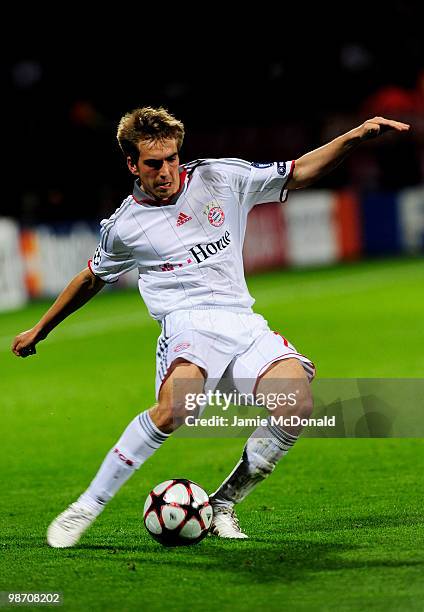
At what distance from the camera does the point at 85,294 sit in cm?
600

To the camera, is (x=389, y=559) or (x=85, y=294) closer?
(x=389, y=559)

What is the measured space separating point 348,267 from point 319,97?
646 centimetres

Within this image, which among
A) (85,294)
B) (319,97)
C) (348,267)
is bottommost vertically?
(348,267)

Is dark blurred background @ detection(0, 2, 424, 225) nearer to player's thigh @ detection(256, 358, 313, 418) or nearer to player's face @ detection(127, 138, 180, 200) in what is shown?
player's face @ detection(127, 138, 180, 200)

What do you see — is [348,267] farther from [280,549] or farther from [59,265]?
[280,549]

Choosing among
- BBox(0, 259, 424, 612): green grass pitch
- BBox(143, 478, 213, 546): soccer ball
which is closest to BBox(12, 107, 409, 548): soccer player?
BBox(143, 478, 213, 546): soccer ball

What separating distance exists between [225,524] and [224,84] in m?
21.5

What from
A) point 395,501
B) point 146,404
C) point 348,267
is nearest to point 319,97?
point 348,267

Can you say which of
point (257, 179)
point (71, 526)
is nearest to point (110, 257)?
point (257, 179)

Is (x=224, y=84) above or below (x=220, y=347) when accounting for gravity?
above

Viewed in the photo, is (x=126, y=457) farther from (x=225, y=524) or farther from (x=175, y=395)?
(x=225, y=524)

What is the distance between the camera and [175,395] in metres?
5.43

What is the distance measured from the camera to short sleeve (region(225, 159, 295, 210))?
19.4 feet

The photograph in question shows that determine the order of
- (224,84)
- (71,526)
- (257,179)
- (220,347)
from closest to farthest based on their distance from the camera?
(71,526)
(220,347)
(257,179)
(224,84)
